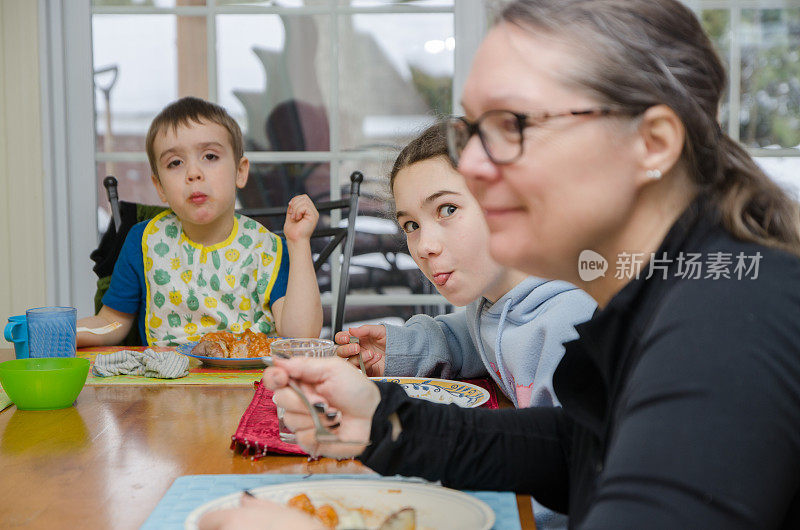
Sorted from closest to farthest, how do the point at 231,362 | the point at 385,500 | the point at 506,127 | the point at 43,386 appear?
1. the point at 506,127
2. the point at 385,500
3. the point at 43,386
4. the point at 231,362

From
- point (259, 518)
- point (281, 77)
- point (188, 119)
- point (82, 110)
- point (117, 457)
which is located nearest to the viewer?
point (259, 518)

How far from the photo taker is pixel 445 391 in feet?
4.49

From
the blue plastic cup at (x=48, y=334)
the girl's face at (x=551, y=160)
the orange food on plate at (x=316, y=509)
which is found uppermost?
the girl's face at (x=551, y=160)

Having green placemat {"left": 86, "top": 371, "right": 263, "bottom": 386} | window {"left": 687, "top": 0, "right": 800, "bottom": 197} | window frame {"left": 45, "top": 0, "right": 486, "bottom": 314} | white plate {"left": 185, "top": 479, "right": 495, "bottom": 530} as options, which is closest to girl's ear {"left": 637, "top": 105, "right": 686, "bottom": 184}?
white plate {"left": 185, "top": 479, "right": 495, "bottom": 530}

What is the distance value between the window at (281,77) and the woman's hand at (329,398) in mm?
2108

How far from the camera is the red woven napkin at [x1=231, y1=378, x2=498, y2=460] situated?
1.05 metres

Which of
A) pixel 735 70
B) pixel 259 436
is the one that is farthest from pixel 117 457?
pixel 735 70

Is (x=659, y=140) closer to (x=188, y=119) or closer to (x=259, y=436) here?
(x=259, y=436)

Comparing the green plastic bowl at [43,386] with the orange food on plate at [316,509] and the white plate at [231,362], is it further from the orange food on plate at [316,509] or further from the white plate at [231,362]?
the orange food on plate at [316,509]

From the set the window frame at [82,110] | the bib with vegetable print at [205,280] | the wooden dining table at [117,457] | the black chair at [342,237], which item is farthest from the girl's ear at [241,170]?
the wooden dining table at [117,457]

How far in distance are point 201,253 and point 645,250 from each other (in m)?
1.71

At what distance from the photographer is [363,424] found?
92 cm

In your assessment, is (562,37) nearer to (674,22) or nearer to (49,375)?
(674,22)

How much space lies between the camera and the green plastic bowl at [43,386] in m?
1.28
